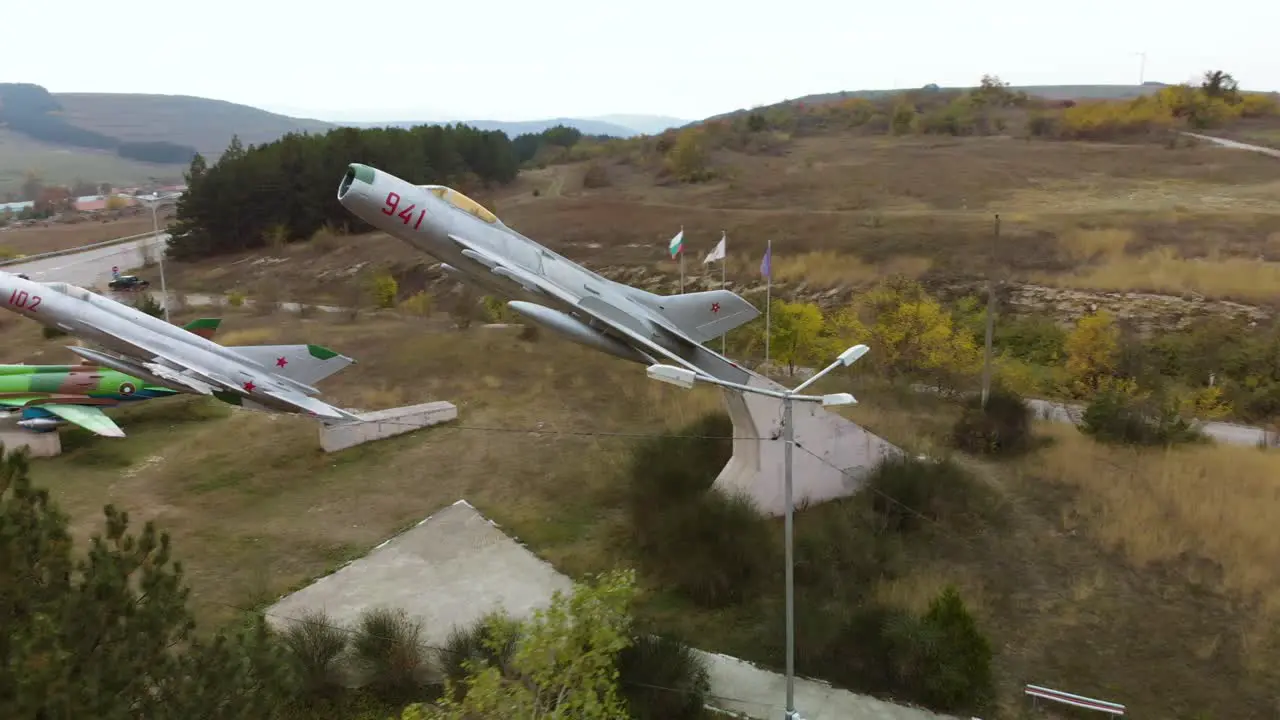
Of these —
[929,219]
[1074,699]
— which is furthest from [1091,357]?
[929,219]

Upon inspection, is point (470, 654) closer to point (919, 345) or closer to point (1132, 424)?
point (1132, 424)

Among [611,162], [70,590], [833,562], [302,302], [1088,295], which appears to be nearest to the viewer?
[70,590]

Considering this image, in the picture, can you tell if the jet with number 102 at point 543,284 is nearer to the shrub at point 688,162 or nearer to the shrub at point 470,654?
the shrub at point 470,654

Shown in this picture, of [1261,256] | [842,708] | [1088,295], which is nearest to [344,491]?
[842,708]

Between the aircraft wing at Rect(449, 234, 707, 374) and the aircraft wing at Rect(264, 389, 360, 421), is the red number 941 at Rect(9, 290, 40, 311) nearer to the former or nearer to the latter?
the aircraft wing at Rect(264, 389, 360, 421)

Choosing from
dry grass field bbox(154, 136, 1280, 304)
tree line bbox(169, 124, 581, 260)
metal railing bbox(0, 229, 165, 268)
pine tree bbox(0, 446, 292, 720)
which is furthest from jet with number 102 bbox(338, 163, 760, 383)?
metal railing bbox(0, 229, 165, 268)

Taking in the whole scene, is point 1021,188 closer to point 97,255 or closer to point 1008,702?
point 1008,702

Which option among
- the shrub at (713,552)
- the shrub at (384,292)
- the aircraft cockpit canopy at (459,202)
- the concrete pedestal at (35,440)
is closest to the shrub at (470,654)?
the shrub at (713,552)
